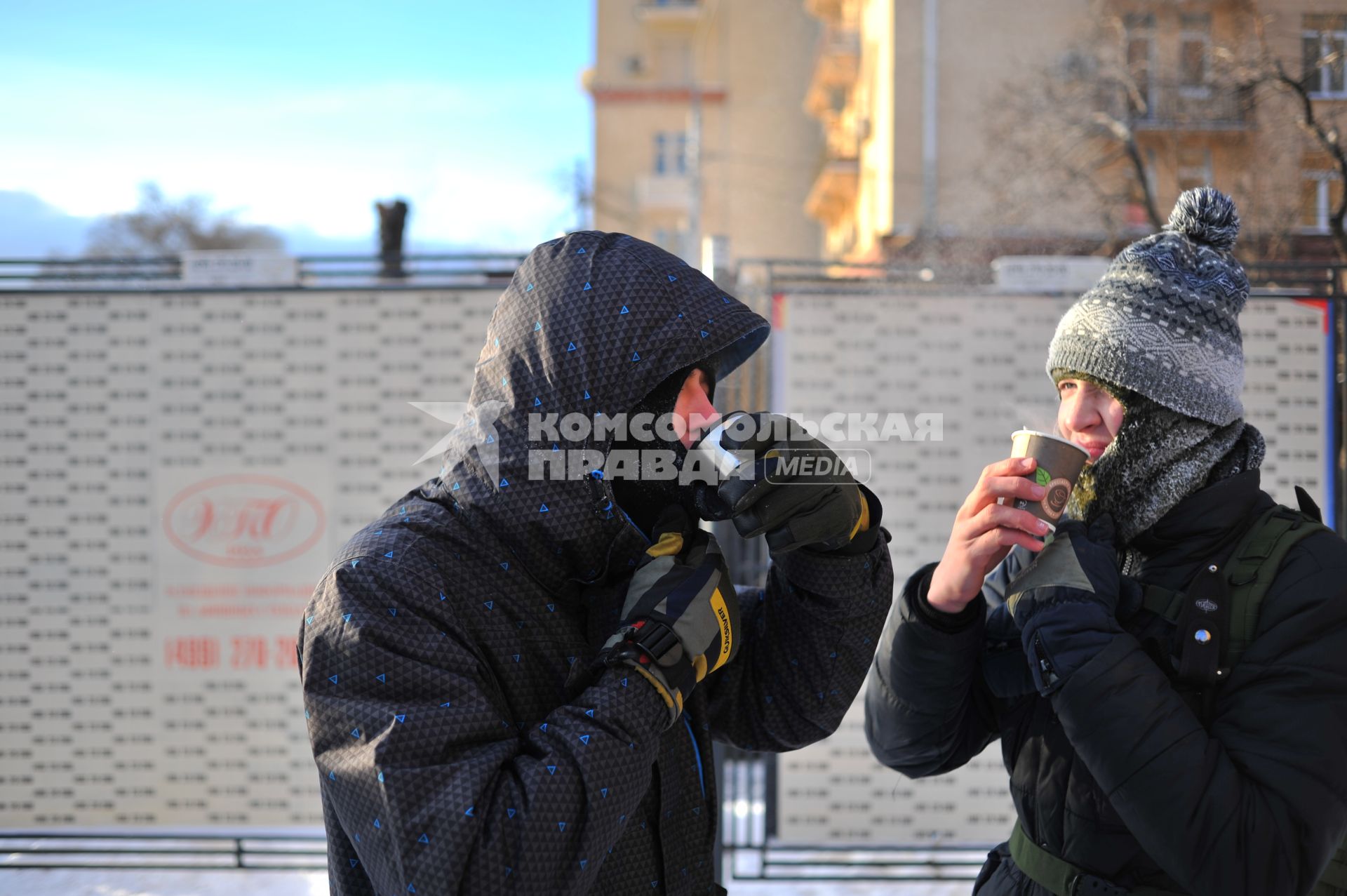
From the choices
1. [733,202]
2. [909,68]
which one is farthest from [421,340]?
[733,202]

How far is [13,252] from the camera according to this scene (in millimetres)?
4480

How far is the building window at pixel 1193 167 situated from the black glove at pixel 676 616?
357 inches

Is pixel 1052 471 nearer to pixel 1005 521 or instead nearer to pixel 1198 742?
pixel 1005 521

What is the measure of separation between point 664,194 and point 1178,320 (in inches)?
1092

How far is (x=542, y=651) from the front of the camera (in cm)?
146

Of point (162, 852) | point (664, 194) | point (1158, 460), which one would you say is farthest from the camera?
point (664, 194)

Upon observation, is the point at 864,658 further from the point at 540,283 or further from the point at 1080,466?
the point at 540,283

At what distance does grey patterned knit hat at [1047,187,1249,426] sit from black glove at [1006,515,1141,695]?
274mm

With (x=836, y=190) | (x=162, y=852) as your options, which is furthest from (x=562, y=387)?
(x=836, y=190)

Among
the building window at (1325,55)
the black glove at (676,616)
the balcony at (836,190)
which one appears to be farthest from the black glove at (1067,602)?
the balcony at (836,190)

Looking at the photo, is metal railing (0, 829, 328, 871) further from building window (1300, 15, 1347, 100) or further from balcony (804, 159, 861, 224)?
balcony (804, 159, 861, 224)

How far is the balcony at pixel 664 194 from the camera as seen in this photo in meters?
28.4

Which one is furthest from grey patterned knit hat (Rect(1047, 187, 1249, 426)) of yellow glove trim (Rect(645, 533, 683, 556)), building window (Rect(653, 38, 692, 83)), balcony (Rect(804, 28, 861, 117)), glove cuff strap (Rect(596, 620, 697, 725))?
building window (Rect(653, 38, 692, 83))

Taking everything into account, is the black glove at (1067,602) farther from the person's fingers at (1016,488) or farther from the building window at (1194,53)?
the building window at (1194,53)
